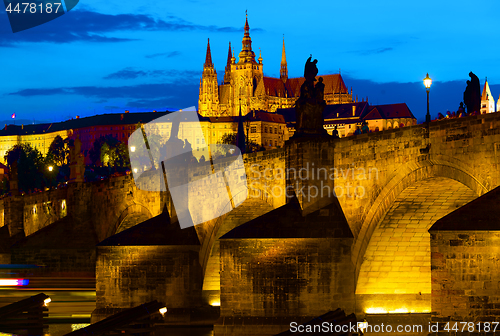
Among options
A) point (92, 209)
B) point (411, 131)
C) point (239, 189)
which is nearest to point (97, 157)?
point (92, 209)

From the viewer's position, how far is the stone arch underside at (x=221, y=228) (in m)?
36.1

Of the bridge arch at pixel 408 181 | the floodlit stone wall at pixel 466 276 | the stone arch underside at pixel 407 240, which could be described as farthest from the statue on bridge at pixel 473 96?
the floodlit stone wall at pixel 466 276

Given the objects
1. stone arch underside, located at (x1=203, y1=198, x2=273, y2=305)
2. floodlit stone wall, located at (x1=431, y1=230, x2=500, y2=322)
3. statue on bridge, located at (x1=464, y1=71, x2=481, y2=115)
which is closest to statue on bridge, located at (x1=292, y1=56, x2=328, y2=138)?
statue on bridge, located at (x1=464, y1=71, x2=481, y2=115)

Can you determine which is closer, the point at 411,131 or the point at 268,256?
the point at 411,131

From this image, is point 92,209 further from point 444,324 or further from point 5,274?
point 444,324

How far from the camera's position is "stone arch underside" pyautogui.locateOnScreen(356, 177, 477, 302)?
2555 centimetres

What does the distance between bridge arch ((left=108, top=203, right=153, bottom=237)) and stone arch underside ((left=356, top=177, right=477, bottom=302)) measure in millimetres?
17085

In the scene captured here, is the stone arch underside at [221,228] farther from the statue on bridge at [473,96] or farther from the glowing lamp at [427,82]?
the glowing lamp at [427,82]

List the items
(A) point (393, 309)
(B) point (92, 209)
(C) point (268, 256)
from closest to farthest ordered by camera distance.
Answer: (C) point (268, 256) → (A) point (393, 309) → (B) point (92, 209)

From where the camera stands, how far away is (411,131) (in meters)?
24.8

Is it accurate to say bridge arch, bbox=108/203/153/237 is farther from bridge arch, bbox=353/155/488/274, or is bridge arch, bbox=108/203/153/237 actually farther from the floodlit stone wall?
the floodlit stone wall

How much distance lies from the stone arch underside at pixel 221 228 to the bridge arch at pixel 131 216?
6167mm

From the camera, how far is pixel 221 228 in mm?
37969

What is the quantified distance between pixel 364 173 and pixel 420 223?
2547 millimetres
